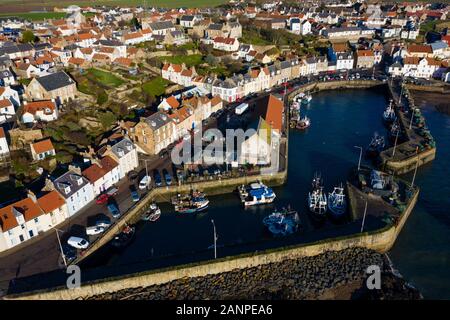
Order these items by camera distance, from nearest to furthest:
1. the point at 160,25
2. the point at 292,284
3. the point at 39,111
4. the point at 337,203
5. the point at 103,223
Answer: the point at 292,284 → the point at 103,223 → the point at 337,203 → the point at 39,111 → the point at 160,25

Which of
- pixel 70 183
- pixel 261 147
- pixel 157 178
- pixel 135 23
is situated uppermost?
pixel 135 23

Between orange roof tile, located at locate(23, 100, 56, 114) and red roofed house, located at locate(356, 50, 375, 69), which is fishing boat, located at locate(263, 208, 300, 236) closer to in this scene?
orange roof tile, located at locate(23, 100, 56, 114)

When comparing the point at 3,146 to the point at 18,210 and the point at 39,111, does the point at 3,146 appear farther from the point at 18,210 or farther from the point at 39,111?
the point at 18,210

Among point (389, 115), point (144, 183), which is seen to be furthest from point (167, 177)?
point (389, 115)

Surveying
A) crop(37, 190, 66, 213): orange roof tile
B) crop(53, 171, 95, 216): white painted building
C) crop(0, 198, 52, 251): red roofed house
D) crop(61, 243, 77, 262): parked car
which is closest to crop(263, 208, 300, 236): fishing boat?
crop(61, 243, 77, 262): parked car

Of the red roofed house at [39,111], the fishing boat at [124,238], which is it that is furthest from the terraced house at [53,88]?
the fishing boat at [124,238]
